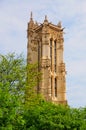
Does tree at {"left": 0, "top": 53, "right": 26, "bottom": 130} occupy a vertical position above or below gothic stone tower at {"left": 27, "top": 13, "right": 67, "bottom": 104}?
below

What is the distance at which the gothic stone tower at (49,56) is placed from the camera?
9856cm

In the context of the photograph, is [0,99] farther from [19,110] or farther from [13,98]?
[19,110]

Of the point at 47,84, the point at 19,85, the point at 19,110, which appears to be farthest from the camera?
the point at 47,84

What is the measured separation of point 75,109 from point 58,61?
59809mm

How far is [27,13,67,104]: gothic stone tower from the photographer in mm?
98562

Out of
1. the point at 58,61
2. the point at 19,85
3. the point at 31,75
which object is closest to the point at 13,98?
the point at 19,85

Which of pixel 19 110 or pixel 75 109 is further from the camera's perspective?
pixel 75 109

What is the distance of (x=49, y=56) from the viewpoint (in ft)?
337

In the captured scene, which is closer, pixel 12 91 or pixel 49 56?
pixel 12 91

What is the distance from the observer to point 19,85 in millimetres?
44406

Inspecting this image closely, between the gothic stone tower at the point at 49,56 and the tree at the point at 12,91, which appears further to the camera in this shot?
the gothic stone tower at the point at 49,56

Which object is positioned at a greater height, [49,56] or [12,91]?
[49,56]

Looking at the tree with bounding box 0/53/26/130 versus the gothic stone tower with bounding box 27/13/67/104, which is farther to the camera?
the gothic stone tower with bounding box 27/13/67/104

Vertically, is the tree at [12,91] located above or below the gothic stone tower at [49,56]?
below
